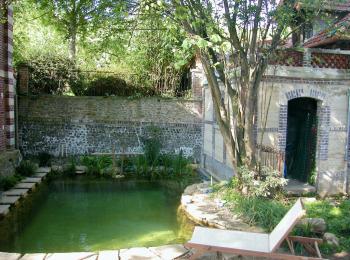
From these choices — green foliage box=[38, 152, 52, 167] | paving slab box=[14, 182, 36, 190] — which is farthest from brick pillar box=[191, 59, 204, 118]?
paving slab box=[14, 182, 36, 190]

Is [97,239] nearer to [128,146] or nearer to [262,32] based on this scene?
[262,32]

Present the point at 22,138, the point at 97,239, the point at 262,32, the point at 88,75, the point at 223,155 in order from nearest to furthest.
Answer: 1. the point at 97,239
2. the point at 262,32
3. the point at 223,155
4. the point at 22,138
5. the point at 88,75

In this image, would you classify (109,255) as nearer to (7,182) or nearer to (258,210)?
(258,210)

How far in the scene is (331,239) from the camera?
17.8 feet

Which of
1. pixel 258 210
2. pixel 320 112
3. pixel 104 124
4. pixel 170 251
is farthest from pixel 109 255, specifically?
pixel 104 124

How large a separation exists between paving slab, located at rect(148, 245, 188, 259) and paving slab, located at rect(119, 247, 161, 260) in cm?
8

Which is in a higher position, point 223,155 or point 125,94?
point 125,94

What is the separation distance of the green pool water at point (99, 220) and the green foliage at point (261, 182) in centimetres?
157

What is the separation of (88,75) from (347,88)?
34.5 ft

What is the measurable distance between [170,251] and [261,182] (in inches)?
116

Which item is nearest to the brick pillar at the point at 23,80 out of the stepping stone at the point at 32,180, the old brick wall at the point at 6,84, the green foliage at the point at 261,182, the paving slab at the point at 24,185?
the old brick wall at the point at 6,84

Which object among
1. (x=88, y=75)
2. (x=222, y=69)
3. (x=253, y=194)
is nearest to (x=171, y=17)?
(x=222, y=69)

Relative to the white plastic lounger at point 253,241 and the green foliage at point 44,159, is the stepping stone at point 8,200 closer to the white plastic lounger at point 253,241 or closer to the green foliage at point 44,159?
the green foliage at point 44,159

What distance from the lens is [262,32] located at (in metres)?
Answer: 7.76
